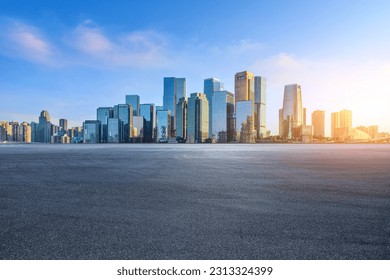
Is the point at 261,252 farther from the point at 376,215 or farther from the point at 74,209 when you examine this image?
the point at 74,209

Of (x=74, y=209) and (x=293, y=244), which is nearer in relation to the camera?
(x=293, y=244)

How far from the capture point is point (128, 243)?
551 centimetres

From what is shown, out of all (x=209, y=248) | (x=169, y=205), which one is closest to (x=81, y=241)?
(x=209, y=248)

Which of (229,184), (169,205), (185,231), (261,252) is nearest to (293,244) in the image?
(261,252)

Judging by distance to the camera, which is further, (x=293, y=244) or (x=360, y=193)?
(x=360, y=193)

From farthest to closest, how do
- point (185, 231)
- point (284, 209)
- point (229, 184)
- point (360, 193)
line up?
point (229, 184), point (360, 193), point (284, 209), point (185, 231)

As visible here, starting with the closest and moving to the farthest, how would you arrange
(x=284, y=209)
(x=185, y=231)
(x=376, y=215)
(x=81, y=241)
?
(x=81, y=241) < (x=185, y=231) < (x=376, y=215) < (x=284, y=209)

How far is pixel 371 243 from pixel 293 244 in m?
1.72

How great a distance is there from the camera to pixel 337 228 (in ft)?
21.1
